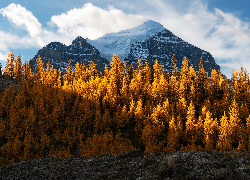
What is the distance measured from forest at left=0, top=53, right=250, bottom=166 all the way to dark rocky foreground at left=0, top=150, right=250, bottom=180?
18.2 meters

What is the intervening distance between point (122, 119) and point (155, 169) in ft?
146

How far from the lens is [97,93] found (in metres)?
68.9

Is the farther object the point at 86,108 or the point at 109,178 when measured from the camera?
the point at 86,108

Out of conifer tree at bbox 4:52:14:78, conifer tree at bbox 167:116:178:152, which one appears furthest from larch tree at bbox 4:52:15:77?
conifer tree at bbox 167:116:178:152

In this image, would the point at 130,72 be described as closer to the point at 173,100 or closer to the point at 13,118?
the point at 173,100

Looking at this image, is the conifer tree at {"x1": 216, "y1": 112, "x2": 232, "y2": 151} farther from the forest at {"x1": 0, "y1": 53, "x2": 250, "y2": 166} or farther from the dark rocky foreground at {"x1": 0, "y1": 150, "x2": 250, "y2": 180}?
the dark rocky foreground at {"x1": 0, "y1": 150, "x2": 250, "y2": 180}

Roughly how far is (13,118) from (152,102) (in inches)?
1673

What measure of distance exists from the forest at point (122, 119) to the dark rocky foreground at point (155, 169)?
18.2 m

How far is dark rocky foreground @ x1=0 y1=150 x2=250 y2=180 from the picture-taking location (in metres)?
12.4

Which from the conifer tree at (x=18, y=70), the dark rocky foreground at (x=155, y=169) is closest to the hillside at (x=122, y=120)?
the dark rocky foreground at (x=155, y=169)

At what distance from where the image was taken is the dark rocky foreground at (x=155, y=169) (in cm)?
1244

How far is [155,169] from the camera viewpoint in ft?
49.0

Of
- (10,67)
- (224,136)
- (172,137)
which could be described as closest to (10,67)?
(10,67)

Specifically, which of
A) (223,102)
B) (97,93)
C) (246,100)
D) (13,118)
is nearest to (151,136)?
(97,93)
